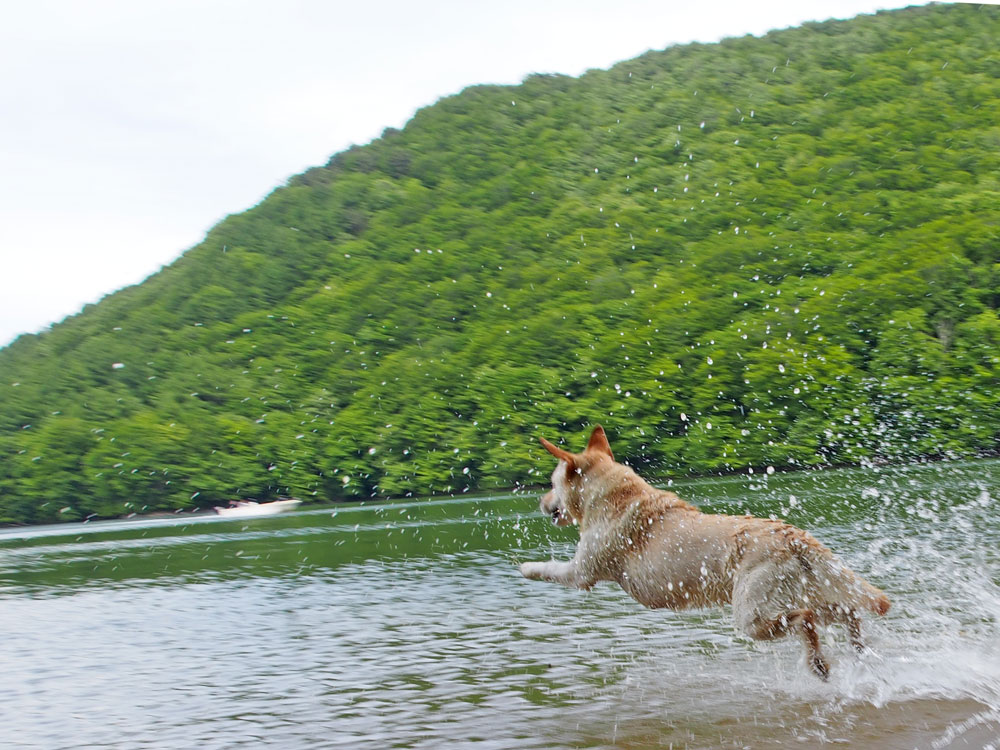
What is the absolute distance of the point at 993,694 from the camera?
255 inches

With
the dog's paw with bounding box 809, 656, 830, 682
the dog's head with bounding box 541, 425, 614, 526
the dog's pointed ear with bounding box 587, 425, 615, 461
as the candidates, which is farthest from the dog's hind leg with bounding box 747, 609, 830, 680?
the dog's pointed ear with bounding box 587, 425, 615, 461

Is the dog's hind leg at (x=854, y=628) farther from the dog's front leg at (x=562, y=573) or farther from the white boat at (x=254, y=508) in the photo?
the white boat at (x=254, y=508)

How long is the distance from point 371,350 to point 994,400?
129 ft

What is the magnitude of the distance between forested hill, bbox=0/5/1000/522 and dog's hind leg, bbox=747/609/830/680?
34491 mm

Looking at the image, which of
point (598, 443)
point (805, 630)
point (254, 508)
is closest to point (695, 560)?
point (805, 630)

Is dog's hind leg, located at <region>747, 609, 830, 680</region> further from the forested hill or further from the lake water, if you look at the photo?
the forested hill

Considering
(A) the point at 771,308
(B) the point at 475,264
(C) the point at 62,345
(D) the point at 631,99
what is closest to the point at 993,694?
(A) the point at 771,308

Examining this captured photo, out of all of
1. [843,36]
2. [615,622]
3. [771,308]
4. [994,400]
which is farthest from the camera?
[843,36]

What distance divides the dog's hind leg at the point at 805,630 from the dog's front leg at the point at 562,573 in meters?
2.09

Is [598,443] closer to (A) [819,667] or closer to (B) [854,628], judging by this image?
(B) [854,628]

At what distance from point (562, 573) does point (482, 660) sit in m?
1.11

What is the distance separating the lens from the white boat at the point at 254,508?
46484 millimetres

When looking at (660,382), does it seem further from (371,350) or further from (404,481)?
(371,350)

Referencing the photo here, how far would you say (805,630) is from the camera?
6543 mm
